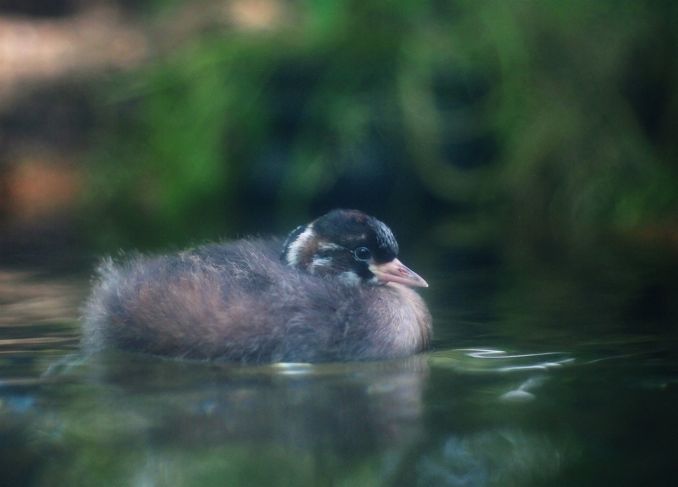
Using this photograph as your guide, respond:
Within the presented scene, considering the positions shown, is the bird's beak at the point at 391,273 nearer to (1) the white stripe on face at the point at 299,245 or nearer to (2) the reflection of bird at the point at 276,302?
(2) the reflection of bird at the point at 276,302

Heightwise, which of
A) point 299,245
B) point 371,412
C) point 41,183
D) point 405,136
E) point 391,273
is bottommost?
point 371,412

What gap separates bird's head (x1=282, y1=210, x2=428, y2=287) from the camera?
17.8ft

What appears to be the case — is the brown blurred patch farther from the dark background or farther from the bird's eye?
the bird's eye

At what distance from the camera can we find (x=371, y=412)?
4277 millimetres

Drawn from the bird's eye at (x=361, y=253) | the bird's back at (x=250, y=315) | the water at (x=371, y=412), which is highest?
the bird's eye at (x=361, y=253)

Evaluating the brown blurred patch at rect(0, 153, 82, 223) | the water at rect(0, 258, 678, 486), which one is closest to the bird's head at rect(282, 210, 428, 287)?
the water at rect(0, 258, 678, 486)

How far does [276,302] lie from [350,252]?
465 mm

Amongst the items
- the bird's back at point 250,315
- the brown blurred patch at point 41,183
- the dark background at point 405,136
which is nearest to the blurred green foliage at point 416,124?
the dark background at point 405,136

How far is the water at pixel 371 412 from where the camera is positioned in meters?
3.69

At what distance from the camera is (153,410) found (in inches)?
171

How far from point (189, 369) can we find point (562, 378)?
1.37 m

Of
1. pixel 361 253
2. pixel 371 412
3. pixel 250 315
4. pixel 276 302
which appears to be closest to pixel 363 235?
pixel 361 253

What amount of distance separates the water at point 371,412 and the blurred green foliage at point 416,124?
3433 mm

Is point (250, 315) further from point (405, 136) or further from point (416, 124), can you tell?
point (405, 136)
